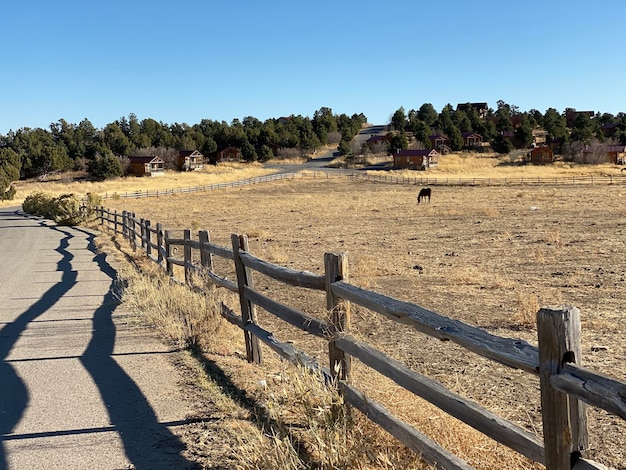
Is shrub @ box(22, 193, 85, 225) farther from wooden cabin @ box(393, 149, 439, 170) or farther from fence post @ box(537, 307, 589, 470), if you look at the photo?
wooden cabin @ box(393, 149, 439, 170)

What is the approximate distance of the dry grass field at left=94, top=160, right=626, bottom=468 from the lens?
544cm

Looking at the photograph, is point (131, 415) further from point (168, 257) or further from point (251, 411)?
point (168, 257)

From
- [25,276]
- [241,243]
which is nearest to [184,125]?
[25,276]

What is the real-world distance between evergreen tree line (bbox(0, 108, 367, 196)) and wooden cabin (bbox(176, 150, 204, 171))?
6.85 m

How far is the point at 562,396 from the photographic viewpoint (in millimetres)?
2598

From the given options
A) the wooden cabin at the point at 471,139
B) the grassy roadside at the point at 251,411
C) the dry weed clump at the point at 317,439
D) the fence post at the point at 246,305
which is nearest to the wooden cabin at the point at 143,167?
the wooden cabin at the point at 471,139

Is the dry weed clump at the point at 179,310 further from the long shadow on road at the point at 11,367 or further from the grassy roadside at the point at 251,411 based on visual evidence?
the long shadow on road at the point at 11,367

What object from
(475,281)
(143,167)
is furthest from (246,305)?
(143,167)

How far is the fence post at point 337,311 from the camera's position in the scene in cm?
468

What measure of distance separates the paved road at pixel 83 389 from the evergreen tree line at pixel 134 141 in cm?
8009

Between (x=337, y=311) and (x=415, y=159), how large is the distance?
88763mm

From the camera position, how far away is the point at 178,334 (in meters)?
7.83

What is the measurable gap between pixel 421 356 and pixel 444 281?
5.54 meters

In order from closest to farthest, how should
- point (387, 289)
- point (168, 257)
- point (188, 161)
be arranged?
1. point (168, 257)
2. point (387, 289)
3. point (188, 161)
